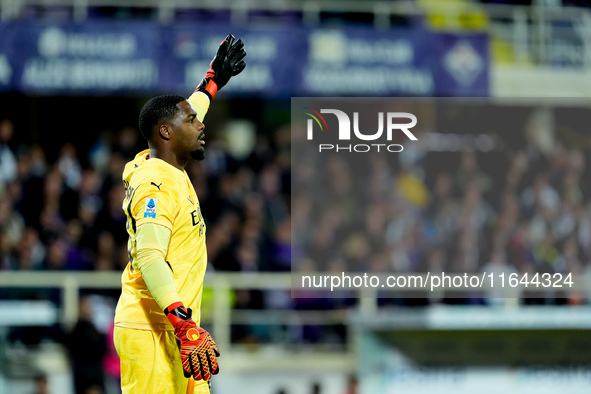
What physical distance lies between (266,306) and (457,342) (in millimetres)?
2024

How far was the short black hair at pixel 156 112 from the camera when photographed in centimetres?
454

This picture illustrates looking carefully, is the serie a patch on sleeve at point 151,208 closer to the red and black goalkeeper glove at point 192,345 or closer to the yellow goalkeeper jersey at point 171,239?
the yellow goalkeeper jersey at point 171,239

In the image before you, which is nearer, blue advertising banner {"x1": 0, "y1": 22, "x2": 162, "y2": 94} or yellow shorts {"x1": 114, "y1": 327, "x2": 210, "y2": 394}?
yellow shorts {"x1": 114, "y1": 327, "x2": 210, "y2": 394}

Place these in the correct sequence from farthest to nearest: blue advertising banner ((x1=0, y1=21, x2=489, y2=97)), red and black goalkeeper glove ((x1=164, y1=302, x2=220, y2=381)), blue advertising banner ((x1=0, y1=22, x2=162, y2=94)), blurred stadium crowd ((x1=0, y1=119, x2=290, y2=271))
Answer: blue advertising banner ((x1=0, y1=21, x2=489, y2=97)) → blue advertising banner ((x1=0, y1=22, x2=162, y2=94)) → blurred stadium crowd ((x1=0, y1=119, x2=290, y2=271)) → red and black goalkeeper glove ((x1=164, y1=302, x2=220, y2=381))

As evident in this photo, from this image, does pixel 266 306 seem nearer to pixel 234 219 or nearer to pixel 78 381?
pixel 234 219

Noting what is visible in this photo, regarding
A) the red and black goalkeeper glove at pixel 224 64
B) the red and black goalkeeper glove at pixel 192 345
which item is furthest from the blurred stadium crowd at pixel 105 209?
the red and black goalkeeper glove at pixel 192 345

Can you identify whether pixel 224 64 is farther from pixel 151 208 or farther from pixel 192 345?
pixel 192 345

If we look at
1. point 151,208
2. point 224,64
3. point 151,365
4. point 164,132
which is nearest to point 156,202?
point 151,208

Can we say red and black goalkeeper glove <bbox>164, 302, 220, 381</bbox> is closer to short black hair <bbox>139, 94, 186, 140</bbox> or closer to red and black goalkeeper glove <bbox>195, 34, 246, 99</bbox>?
short black hair <bbox>139, 94, 186, 140</bbox>

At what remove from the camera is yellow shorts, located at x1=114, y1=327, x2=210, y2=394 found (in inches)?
175

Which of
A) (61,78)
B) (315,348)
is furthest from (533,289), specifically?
(61,78)

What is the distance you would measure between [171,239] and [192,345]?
1.89ft

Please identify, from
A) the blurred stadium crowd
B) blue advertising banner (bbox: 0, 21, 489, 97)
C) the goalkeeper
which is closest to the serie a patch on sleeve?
the goalkeeper

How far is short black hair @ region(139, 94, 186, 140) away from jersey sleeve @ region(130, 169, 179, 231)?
11.1 inches
